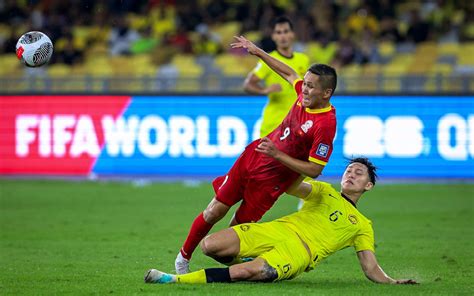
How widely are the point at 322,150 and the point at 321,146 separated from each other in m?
0.04

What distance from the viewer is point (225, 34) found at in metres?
24.5

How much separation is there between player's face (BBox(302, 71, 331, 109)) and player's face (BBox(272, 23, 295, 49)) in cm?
441

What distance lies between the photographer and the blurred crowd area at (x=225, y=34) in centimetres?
2231

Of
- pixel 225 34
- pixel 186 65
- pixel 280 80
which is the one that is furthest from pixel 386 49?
pixel 280 80

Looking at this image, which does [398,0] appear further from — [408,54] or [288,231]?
[288,231]

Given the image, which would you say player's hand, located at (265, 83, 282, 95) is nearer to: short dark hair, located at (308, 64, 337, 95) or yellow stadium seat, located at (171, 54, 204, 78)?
short dark hair, located at (308, 64, 337, 95)

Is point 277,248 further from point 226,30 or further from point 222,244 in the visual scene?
point 226,30

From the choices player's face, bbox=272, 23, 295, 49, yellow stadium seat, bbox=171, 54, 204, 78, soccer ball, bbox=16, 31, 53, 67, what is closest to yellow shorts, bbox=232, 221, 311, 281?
soccer ball, bbox=16, 31, 53, 67

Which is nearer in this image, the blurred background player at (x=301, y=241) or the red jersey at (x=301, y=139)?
the blurred background player at (x=301, y=241)

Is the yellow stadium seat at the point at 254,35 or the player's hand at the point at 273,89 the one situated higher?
the yellow stadium seat at the point at 254,35

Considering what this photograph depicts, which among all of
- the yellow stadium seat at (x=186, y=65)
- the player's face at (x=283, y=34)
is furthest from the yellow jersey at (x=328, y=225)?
the yellow stadium seat at (x=186, y=65)

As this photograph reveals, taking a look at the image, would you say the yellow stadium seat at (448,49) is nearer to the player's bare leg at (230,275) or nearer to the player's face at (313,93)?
the player's face at (313,93)

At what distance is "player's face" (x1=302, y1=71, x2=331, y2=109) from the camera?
8477mm

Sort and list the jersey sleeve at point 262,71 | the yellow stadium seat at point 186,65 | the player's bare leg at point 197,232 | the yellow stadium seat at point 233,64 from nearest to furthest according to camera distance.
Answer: the player's bare leg at point 197,232
the jersey sleeve at point 262,71
the yellow stadium seat at point 233,64
the yellow stadium seat at point 186,65
